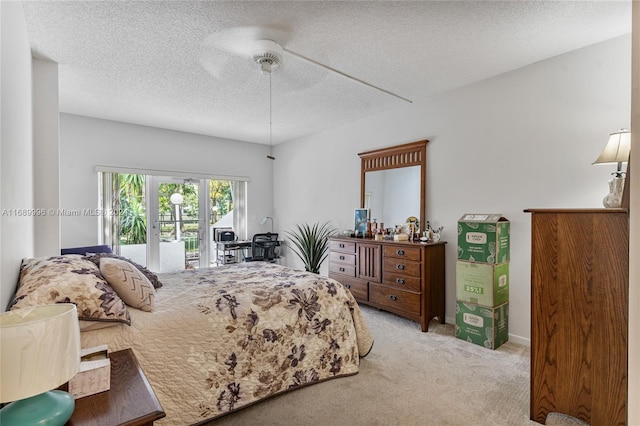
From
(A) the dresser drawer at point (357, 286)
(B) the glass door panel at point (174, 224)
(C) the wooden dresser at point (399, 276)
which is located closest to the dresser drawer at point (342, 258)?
(C) the wooden dresser at point (399, 276)

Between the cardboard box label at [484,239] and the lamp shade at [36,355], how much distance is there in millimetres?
2974

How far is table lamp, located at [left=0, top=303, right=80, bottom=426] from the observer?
757 mm

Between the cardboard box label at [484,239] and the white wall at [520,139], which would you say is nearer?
the white wall at [520,139]

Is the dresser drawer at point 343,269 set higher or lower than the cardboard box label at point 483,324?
higher

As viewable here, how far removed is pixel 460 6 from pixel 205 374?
2.76 meters

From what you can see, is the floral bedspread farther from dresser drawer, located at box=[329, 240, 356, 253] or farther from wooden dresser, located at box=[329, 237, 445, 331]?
dresser drawer, located at box=[329, 240, 356, 253]

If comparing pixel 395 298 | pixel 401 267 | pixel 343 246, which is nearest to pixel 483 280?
pixel 401 267

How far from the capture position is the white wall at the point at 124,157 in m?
4.28

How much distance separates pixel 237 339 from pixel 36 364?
48.6 inches

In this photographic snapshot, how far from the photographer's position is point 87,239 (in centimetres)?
441

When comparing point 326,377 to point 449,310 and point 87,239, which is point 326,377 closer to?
point 449,310

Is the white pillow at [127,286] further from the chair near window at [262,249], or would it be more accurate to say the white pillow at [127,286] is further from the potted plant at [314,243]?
the chair near window at [262,249]

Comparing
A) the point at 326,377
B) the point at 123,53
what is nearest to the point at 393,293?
the point at 326,377

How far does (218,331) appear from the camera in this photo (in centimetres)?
190
